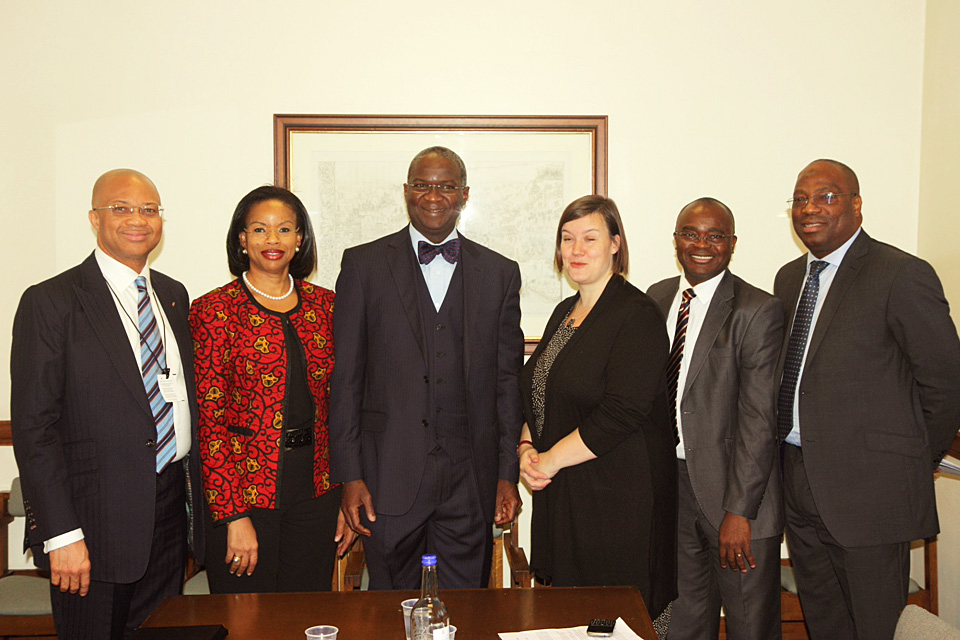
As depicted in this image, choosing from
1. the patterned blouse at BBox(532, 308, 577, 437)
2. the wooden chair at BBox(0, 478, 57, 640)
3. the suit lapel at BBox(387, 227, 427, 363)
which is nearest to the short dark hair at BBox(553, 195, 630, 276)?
the patterned blouse at BBox(532, 308, 577, 437)

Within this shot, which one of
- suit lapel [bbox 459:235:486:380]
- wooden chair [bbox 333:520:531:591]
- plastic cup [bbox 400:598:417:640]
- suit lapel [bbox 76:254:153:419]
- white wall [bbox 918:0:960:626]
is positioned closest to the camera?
plastic cup [bbox 400:598:417:640]

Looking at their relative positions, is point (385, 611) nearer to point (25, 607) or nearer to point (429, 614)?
point (429, 614)

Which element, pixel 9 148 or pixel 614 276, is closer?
pixel 614 276

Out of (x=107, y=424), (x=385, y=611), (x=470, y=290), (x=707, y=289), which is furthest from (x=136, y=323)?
(x=707, y=289)

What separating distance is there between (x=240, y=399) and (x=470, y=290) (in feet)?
3.02

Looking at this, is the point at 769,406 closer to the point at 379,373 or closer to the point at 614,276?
the point at 614,276

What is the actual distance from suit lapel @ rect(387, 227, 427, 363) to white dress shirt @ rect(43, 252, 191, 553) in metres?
0.85

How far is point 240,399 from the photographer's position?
2.75m

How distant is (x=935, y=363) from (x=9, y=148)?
432 centimetres

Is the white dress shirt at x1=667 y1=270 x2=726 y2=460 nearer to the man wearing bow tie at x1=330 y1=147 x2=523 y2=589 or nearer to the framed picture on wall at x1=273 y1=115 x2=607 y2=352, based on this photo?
the man wearing bow tie at x1=330 y1=147 x2=523 y2=589

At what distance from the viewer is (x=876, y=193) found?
410 cm

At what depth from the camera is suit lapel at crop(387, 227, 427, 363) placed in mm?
2854

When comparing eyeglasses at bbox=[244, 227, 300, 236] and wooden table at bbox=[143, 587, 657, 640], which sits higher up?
eyeglasses at bbox=[244, 227, 300, 236]

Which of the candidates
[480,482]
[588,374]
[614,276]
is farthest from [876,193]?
[480,482]
